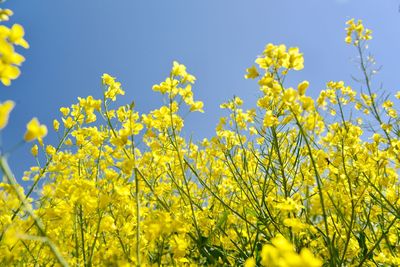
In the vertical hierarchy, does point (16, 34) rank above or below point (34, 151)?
below

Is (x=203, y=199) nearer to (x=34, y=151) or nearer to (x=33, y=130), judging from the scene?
(x=34, y=151)

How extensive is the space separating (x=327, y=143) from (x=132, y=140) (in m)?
2.41

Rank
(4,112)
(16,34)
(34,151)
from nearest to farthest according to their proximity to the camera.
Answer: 1. (4,112)
2. (16,34)
3. (34,151)

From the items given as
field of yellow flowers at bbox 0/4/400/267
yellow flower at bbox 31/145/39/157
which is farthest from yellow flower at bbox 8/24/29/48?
yellow flower at bbox 31/145/39/157

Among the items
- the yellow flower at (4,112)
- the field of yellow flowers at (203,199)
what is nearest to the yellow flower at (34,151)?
the field of yellow flowers at (203,199)

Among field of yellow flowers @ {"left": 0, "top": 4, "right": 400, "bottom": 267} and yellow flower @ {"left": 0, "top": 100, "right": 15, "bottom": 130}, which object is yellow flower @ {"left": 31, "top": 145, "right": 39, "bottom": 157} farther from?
yellow flower @ {"left": 0, "top": 100, "right": 15, "bottom": 130}

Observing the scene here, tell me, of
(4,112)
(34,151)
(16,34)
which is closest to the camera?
(4,112)

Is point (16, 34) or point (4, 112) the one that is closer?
point (4, 112)

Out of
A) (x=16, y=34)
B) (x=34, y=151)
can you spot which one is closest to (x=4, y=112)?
(x=16, y=34)

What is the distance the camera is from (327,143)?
3713mm

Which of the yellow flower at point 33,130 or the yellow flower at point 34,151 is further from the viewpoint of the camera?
the yellow flower at point 34,151

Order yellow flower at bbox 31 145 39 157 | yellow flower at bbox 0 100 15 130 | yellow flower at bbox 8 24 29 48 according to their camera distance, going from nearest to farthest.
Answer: yellow flower at bbox 0 100 15 130, yellow flower at bbox 8 24 29 48, yellow flower at bbox 31 145 39 157

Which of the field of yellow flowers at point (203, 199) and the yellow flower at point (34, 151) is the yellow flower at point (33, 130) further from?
the yellow flower at point (34, 151)

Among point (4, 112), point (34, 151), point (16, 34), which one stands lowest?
point (4, 112)
